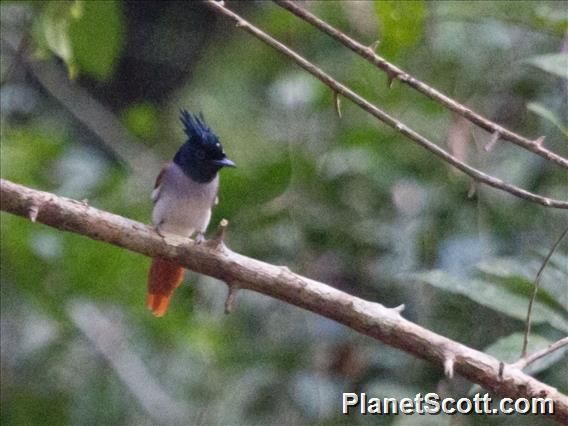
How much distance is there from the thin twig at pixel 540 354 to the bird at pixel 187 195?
1.29 meters

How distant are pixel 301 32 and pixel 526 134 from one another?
1.11m

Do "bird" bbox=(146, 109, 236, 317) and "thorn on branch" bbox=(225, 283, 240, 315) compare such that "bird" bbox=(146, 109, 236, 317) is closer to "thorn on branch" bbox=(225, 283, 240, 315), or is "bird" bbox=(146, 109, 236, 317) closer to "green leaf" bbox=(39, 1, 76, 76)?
"green leaf" bbox=(39, 1, 76, 76)

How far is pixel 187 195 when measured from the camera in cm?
362

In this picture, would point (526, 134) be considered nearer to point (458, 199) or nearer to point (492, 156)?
point (492, 156)

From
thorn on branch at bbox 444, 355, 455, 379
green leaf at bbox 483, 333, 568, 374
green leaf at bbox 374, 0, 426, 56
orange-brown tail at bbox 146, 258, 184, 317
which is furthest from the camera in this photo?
green leaf at bbox 374, 0, 426, 56

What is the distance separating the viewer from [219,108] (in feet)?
16.2

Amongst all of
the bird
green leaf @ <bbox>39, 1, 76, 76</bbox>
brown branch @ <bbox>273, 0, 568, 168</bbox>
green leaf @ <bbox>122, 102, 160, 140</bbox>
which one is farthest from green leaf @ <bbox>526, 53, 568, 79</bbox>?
green leaf @ <bbox>122, 102, 160, 140</bbox>

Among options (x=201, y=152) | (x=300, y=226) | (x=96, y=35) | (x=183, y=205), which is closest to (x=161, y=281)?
(x=183, y=205)

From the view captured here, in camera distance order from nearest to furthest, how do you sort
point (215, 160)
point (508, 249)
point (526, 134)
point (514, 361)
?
point (514, 361) < point (215, 160) < point (508, 249) < point (526, 134)

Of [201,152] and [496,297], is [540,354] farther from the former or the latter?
[201,152]

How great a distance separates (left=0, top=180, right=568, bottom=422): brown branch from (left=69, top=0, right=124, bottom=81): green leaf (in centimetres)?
124

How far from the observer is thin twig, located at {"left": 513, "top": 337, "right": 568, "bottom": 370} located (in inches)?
97.1

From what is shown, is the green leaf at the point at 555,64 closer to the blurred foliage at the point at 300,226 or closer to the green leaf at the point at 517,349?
the blurred foliage at the point at 300,226

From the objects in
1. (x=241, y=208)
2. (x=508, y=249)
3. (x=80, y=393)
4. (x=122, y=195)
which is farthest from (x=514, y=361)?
(x=80, y=393)
